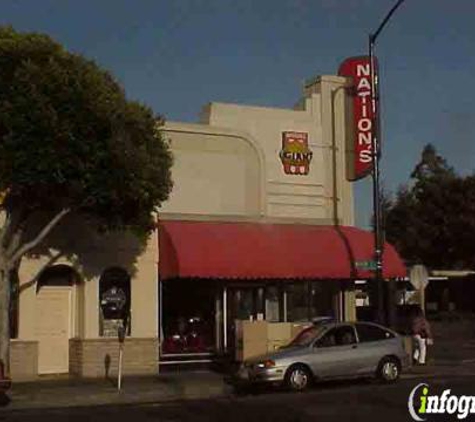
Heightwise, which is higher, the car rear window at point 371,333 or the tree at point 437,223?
the tree at point 437,223

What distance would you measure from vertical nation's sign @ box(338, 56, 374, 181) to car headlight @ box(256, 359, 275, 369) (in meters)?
9.21

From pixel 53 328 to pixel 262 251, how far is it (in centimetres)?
599

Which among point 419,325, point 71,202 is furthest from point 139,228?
point 419,325

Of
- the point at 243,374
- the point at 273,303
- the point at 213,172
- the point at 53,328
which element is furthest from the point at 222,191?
the point at 243,374

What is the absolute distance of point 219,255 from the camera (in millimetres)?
25562

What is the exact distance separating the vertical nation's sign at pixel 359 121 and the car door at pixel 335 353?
7.71 metres

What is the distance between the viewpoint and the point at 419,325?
26.9 m

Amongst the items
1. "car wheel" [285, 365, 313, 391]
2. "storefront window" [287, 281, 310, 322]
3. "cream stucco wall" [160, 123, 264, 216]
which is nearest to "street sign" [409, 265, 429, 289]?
"storefront window" [287, 281, 310, 322]

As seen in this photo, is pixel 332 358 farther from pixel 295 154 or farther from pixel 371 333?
pixel 295 154

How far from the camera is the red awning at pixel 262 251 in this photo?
25.3 meters

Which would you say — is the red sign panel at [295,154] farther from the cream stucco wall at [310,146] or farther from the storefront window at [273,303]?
the storefront window at [273,303]

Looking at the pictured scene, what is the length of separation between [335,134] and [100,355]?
1010 cm

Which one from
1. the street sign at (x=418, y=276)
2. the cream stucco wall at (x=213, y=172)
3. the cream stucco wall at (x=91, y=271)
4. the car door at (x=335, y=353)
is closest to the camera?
the car door at (x=335, y=353)

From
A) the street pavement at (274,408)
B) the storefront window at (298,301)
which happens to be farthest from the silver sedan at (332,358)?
the storefront window at (298,301)
